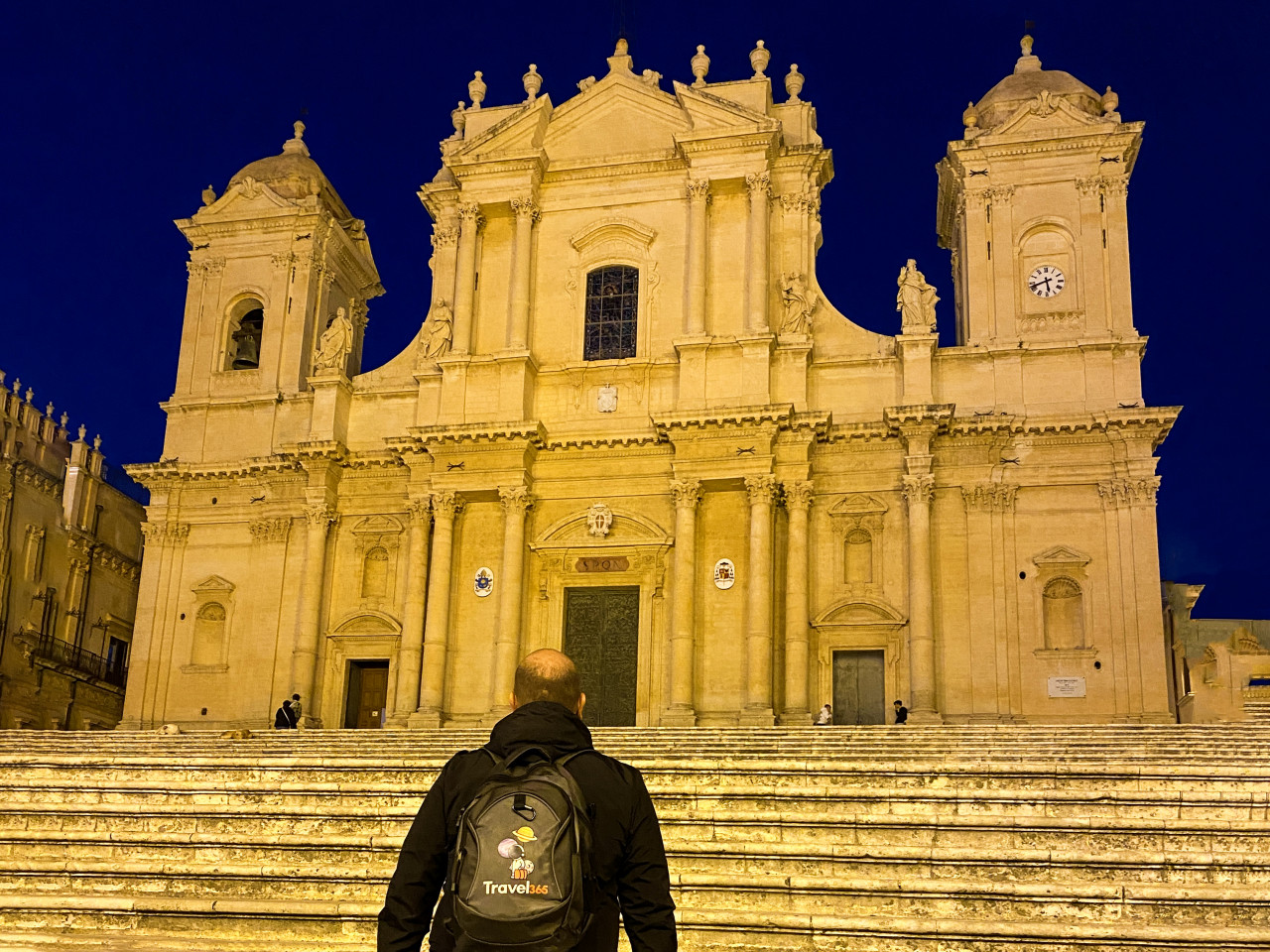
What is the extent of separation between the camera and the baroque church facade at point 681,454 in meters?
24.3

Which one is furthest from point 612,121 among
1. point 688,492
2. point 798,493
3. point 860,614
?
point 860,614

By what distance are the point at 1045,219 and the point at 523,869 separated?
966 inches

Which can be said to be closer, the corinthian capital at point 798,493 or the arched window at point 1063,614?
the arched window at point 1063,614

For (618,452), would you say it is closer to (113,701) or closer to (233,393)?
(233,393)

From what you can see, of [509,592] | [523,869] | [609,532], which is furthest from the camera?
[609,532]

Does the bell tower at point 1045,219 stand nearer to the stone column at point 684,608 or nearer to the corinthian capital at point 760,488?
the corinthian capital at point 760,488

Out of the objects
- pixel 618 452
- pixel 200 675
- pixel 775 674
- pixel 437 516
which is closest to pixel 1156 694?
pixel 775 674

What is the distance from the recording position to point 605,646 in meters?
25.6

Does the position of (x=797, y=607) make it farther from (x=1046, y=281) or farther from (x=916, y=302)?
(x=1046, y=281)

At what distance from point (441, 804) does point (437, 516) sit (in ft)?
71.6

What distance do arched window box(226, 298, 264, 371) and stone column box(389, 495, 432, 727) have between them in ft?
20.7

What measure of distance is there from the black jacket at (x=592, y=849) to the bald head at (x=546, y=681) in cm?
10

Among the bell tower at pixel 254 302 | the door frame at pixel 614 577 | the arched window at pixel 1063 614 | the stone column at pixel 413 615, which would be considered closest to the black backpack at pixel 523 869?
the door frame at pixel 614 577

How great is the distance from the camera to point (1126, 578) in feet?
78.3
